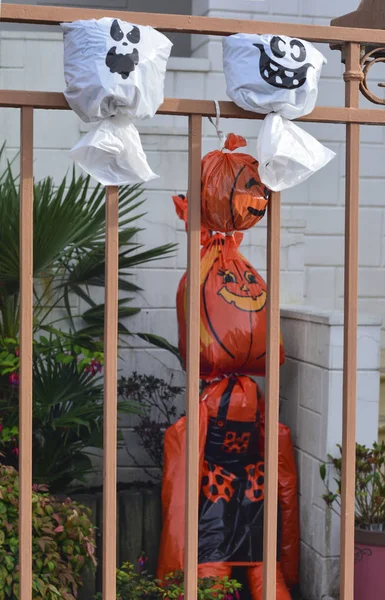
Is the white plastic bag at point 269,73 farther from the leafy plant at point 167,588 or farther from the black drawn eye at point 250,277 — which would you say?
the black drawn eye at point 250,277

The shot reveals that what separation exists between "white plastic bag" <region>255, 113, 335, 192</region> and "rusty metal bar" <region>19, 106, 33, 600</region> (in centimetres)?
41

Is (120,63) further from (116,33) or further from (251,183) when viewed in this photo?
(251,183)

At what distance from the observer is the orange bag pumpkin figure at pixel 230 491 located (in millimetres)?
3170

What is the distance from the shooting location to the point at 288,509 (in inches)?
131

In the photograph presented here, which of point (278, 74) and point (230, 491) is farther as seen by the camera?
point (230, 491)

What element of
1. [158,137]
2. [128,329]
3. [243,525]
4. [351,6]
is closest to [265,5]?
[351,6]

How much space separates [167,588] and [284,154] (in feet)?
6.00

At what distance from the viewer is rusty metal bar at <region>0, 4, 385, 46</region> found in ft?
4.98

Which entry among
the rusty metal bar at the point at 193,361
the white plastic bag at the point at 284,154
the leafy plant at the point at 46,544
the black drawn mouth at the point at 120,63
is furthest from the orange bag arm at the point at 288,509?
the black drawn mouth at the point at 120,63

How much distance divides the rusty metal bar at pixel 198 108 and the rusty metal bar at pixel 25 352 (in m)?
0.03

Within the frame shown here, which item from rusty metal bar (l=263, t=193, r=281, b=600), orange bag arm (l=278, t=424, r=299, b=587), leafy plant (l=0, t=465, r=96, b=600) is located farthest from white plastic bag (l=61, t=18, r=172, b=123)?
orange bag arm (l=278, t=424, r=299, b=587)

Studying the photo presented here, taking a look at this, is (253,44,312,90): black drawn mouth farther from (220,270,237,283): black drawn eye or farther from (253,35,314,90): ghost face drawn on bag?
(220,270,237,283): black drawn eye

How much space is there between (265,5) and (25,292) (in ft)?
9.11

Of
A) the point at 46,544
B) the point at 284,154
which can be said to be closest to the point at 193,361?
the point at 284,154
